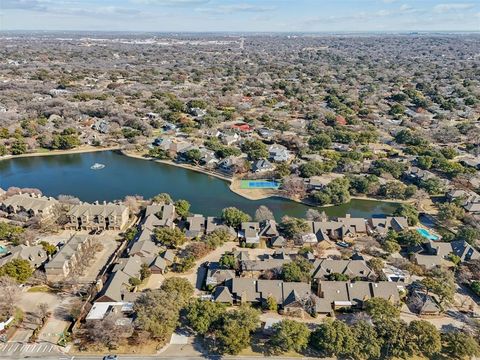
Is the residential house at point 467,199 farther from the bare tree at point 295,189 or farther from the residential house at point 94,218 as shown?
the residential house at point 94,218

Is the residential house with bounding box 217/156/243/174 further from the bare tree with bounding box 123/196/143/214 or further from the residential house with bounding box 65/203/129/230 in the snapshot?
the residential house with bounding box 65/203/129/230

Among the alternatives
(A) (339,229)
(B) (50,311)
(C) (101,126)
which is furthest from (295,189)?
(C) (101,126)

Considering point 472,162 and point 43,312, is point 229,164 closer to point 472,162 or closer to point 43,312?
point 43,312

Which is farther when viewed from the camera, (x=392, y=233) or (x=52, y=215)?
(x=52, y=215)

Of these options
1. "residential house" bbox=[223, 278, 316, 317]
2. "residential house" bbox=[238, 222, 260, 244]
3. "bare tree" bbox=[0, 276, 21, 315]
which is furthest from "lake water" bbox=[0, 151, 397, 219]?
"bare tree" bbox=[0, 276, 21, 315]

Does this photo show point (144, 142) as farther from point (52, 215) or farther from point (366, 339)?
point (366, 339)

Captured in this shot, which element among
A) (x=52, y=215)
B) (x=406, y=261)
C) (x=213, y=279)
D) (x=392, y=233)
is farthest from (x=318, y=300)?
(x=52, y=215)
